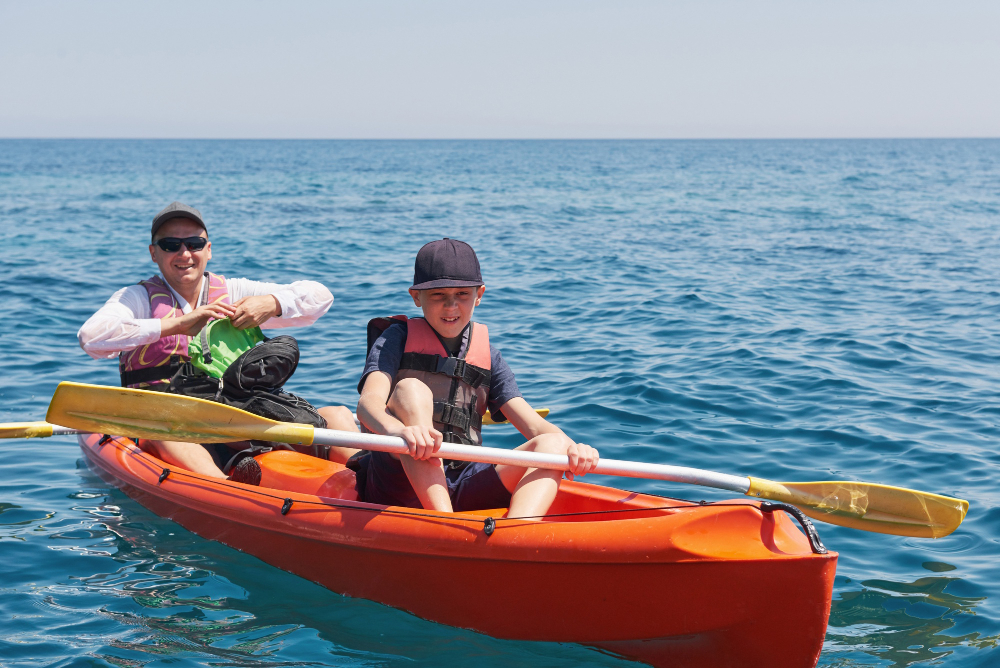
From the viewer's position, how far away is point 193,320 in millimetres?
4633

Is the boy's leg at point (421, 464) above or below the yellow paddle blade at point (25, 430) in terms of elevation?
above

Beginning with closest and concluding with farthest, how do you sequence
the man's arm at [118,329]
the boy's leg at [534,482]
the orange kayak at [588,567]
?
the orange kayak at [588,567]
the boy's leg at [534,482]
the man's arm at [118,329]

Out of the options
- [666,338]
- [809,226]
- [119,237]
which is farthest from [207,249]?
[809,226]

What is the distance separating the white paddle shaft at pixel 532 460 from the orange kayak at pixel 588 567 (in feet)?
0.51

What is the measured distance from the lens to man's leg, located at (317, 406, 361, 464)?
4.77 m

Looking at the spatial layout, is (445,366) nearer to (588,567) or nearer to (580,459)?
(580,459)

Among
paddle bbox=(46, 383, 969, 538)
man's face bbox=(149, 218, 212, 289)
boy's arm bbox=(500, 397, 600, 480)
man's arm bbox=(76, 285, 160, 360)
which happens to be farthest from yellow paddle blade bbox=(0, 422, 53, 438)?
boy's arm bbox=(500, 397, 600, 480)

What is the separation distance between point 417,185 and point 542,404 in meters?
29.4

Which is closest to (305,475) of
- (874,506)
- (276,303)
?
(276,303)

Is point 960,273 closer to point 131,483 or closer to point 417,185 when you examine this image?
point 131,483

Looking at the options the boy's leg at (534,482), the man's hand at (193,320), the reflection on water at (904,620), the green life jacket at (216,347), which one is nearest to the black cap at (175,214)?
the man's hand at (193,320)

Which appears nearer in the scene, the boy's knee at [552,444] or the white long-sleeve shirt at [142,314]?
the boy's knee at [552,444]

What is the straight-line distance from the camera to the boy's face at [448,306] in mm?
3861

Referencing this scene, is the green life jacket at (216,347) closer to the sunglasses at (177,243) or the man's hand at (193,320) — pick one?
the man's hand at (193,320)
